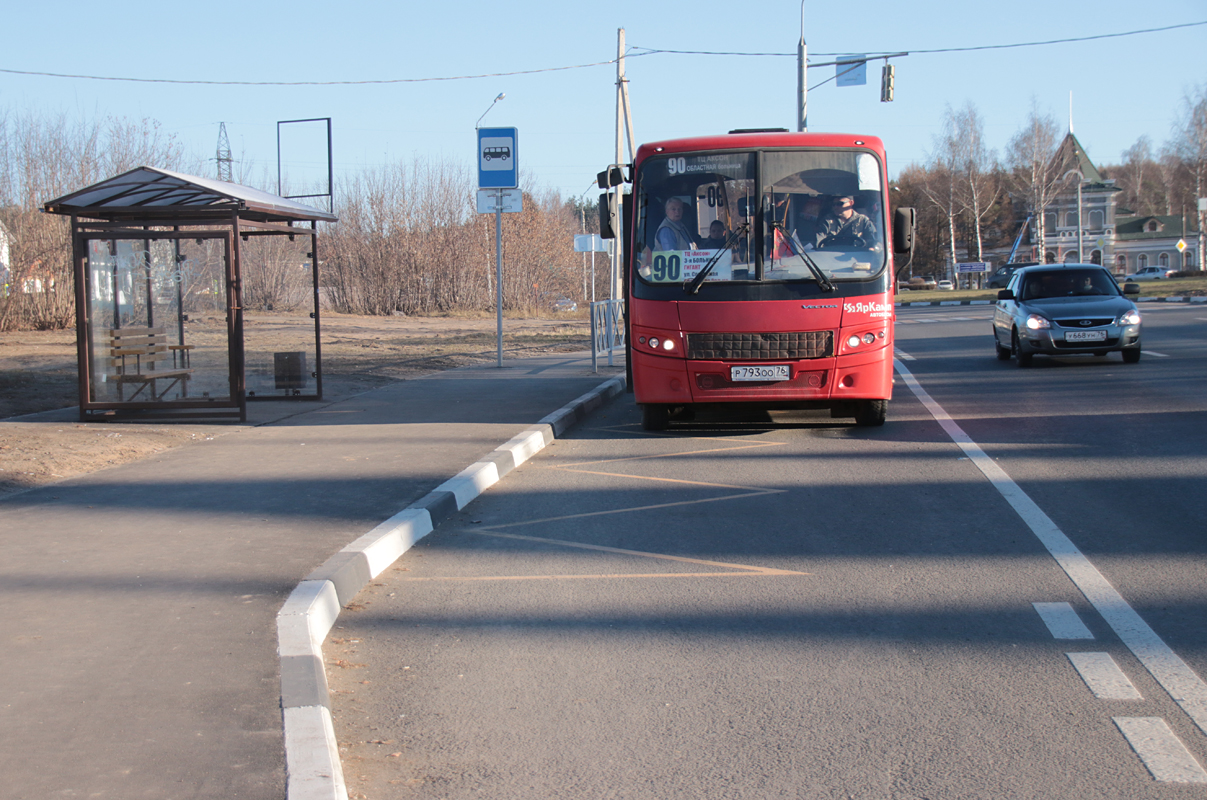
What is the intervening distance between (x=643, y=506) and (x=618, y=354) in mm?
15231

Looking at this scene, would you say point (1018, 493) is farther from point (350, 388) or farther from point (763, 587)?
point (350, 388)

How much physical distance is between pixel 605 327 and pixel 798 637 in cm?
1442

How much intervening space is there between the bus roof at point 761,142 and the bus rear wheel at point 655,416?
2.58 meters

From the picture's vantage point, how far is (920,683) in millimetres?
3926

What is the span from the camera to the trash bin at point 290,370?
1383 centimetres

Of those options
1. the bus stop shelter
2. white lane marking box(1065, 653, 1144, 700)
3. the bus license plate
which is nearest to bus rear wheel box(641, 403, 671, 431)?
the bus license plate

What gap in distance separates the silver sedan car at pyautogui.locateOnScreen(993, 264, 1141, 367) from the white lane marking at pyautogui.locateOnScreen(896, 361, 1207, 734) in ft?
28.8

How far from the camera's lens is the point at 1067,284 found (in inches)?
679

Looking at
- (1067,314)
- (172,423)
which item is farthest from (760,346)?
(1067,314)

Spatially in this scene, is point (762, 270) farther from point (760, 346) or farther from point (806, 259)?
point (760, 346)

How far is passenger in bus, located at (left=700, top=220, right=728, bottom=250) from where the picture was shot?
33.7 feet

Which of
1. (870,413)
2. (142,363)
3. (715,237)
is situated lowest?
(870,413)

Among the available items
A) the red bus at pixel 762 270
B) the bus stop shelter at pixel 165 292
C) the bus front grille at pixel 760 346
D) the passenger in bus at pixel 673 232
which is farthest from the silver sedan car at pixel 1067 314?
the bus stop shelter at pixel 165 292

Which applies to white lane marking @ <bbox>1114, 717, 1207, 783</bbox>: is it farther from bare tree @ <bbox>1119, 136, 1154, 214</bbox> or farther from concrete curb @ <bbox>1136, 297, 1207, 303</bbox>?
bare tree @ <bbox>1119, 136, 1154, 214</bbox>
